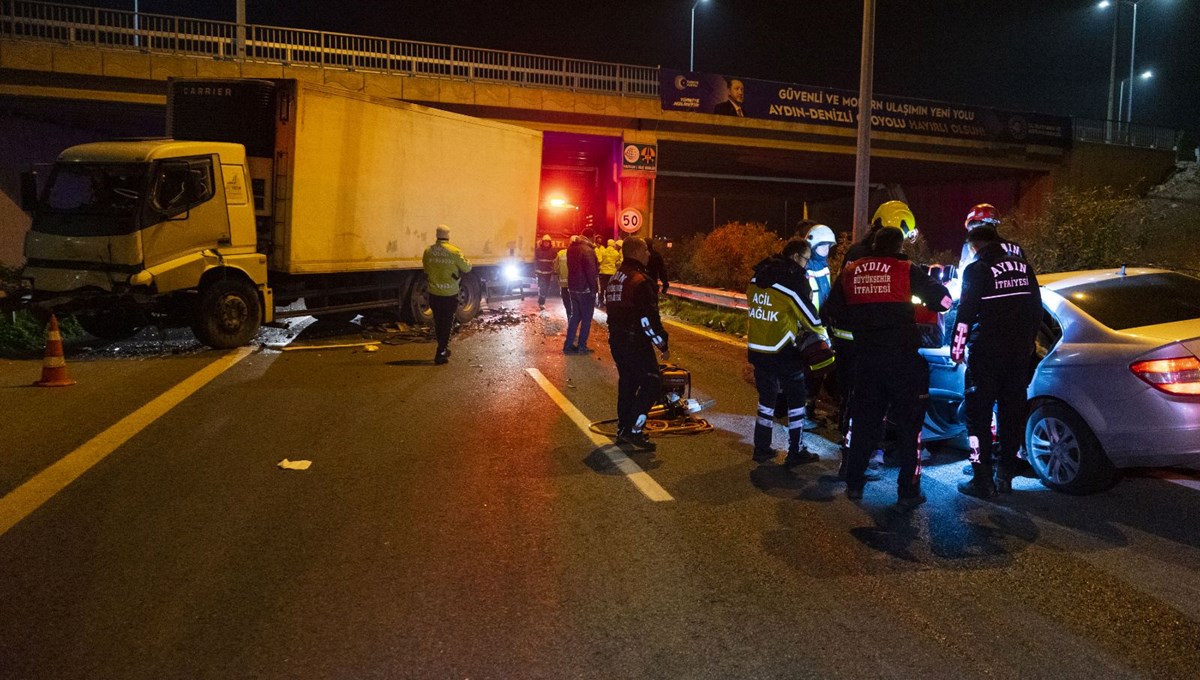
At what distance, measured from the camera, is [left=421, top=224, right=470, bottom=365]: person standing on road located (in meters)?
11.9

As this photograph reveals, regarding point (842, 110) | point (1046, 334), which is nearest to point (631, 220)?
point (842, 110)

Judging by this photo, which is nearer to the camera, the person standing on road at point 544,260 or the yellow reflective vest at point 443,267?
the yellow reflective vest at point 443,267

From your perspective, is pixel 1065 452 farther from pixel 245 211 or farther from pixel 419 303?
pixel 419 303

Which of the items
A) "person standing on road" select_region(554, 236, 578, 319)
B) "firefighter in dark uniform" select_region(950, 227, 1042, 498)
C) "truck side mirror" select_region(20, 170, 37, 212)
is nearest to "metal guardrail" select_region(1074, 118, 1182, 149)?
"person standing on road" select_region(554, 236, 578, 319)

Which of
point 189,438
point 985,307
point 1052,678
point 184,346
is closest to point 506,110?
point 184,346

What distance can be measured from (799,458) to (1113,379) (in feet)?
7.08

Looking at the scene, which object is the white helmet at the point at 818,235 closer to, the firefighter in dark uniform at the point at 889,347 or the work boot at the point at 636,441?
the firefighter in dark uniform at the point at 889,347

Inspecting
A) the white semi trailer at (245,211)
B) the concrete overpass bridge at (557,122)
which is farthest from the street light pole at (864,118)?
the white semi trailer at (245,211)

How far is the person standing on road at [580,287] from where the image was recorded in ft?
42.9

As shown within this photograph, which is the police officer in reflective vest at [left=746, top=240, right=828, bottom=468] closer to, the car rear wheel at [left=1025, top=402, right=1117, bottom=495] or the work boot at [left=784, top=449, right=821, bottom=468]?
the work boot at [left=784, top=449, right=821, bottom=468]

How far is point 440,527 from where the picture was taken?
17.6 feet

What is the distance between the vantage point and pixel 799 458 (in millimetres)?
6793

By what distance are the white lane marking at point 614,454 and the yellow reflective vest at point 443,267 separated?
2.36 meters

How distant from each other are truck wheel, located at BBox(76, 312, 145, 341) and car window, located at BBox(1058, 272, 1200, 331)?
11.6m
